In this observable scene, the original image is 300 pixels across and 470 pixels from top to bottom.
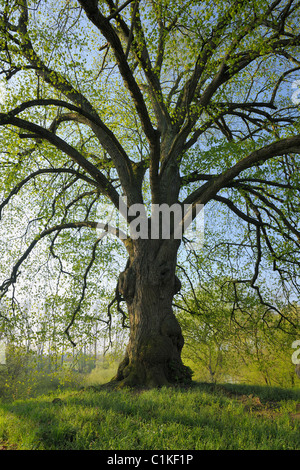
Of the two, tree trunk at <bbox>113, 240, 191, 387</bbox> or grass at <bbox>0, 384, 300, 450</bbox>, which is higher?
tree trunk at <bbox>113, 240, 191, 387</bbox>

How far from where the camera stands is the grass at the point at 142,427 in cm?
340

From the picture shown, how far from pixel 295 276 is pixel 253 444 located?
7657 mm

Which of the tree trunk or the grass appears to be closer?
the grass

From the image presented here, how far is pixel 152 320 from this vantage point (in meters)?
7.49

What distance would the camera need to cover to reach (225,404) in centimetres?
520

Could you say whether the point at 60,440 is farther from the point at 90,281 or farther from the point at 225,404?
the point at 90,281

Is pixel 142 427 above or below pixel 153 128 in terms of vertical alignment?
below

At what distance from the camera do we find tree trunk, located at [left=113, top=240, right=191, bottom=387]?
7.01 meters

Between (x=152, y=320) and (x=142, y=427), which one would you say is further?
(x=152, y=320)

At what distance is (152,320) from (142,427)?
3.70 metres

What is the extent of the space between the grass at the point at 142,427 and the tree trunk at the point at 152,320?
1.81 m

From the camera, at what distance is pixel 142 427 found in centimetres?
380

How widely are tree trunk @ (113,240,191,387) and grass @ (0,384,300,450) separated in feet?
5.95

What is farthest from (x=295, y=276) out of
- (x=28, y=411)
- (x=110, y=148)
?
(x=28, y=411)
